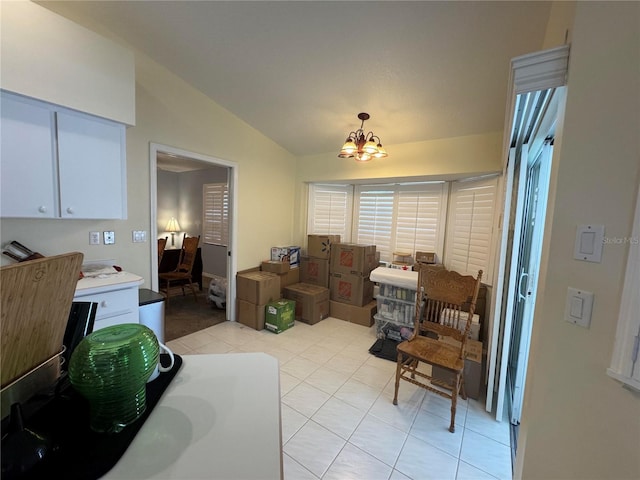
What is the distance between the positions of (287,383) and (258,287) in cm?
130

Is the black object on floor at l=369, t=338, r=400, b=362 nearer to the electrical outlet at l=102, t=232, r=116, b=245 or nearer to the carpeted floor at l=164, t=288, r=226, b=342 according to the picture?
the carpeted floor at l=164, t=288, r=226, b=342

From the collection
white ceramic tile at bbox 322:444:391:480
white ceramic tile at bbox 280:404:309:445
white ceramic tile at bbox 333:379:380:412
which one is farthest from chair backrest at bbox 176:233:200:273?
white ceramic tile at bbox 322:444:391:480

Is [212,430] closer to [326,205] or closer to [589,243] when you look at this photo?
[589,243]

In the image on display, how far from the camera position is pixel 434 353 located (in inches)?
79.4

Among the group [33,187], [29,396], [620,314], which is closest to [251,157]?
[33,187]

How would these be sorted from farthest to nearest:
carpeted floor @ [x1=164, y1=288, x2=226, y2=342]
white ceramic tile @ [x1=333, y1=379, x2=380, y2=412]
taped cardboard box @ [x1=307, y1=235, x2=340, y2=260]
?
taped cardboard box @ [x1=307, y1=235, x2=340, y2=260]
carpeted floor @ [x1=164, y1=288, x2=226, y2=342]
white ceramic tile @ [x1=333, y1=379, x2=380, y2=412]

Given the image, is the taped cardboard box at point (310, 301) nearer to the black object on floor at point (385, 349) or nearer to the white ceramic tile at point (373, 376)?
the black object on floor at point (385, 349)

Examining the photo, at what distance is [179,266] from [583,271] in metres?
4.72

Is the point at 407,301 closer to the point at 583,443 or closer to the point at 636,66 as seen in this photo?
the point at 583,443

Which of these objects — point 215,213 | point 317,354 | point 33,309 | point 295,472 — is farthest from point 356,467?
point 215,213

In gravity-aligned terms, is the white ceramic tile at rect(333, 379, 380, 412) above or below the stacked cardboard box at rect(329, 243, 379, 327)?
below

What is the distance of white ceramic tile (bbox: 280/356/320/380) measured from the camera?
2.43 meters

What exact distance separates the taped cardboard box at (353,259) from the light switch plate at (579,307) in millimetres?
2708

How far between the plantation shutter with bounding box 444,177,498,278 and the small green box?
211 cm
